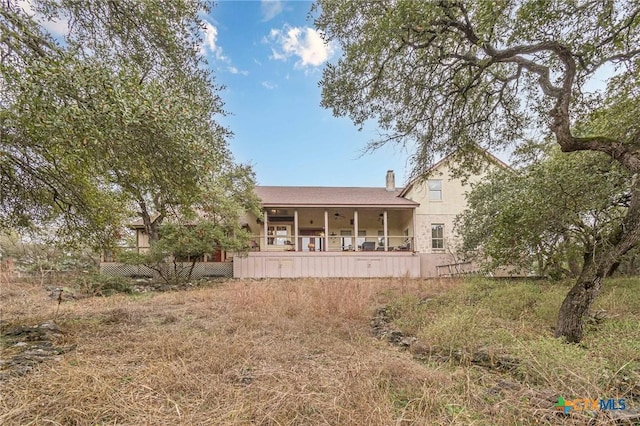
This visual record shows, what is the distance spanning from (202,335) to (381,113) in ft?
18.1

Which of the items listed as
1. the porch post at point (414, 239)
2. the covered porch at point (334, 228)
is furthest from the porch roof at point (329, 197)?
the porch post at point (414, 239)

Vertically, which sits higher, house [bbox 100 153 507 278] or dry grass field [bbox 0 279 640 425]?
house [bbox 100 153 507 278]

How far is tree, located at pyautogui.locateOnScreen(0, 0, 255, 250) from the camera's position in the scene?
3.25m

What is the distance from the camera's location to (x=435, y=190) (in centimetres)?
1830

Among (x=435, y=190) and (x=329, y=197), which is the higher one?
(x=435, y=190)

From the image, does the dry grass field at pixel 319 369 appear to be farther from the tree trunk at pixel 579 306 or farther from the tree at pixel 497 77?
the tree at pixel 497 77

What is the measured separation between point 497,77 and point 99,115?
6723 millimetres

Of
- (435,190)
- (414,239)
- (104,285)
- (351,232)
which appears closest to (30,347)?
(104,285)

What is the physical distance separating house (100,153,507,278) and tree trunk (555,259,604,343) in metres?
9.98

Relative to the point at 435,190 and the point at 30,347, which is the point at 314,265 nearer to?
the point at 435,190

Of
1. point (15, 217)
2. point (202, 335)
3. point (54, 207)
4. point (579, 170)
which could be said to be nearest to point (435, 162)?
point (579, 170)

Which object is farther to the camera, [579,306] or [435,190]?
[435,190]

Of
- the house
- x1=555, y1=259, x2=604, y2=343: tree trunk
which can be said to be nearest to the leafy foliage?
the house

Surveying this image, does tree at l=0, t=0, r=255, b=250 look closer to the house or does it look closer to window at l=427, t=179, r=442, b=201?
the house
